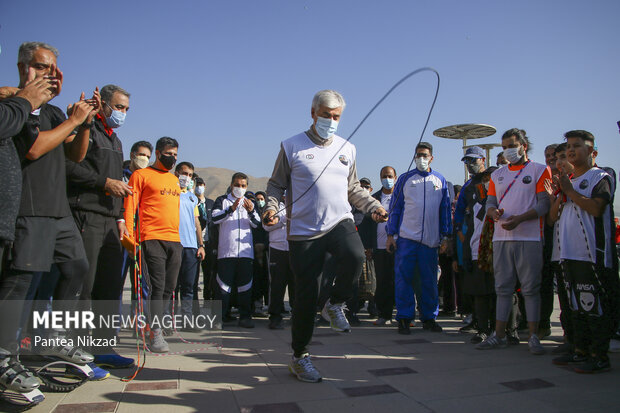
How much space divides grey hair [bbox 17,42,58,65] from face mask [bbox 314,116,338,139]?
73.8 inches

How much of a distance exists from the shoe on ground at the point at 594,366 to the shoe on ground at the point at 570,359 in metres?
0.11

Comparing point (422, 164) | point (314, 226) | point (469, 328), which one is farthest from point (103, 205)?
point (469, 328)

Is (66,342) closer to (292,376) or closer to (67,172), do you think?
(67,172)

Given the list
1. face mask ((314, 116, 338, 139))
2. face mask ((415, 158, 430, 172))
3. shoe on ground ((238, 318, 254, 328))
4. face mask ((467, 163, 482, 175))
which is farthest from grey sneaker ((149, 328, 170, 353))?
face mask ((467, 163, 482, 175))

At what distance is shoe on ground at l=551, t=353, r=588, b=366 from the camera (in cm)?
360

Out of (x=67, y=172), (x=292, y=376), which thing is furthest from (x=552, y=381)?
(x=67, y=172)

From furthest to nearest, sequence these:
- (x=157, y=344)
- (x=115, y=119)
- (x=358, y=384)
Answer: (x=157, y=344) → (x=115, y=119) → (x=358, y=384)

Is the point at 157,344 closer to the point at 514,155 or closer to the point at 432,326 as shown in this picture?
the point at 432,326

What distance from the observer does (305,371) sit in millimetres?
3271

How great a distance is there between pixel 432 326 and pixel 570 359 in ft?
6.76

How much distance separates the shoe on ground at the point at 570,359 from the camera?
360cm

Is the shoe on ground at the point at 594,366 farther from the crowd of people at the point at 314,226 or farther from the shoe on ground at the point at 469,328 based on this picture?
the shoe on ground at the point at 469,328

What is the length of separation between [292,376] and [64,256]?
186 cm

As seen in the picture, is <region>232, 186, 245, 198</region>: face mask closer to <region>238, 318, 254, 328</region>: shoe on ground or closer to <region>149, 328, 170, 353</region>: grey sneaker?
<region>238, 318, 254, 328</region>: shoe on ground
